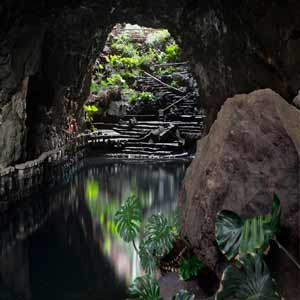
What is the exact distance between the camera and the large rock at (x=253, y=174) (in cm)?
304

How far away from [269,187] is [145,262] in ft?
8.34

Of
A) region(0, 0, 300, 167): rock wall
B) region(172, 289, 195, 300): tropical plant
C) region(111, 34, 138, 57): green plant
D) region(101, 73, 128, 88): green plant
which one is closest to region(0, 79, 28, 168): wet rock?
region(0, 0, 300, 167): rock wall

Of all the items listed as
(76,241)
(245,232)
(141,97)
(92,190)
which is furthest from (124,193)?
(141,97)

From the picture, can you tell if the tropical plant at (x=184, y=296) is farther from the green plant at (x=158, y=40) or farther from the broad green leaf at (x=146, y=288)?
the green plant at (x=158, y=40)

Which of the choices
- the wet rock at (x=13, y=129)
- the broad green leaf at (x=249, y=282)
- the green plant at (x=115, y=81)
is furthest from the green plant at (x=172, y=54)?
the broad green leaf at (x=249, y=282)

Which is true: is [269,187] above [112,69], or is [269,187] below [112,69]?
below

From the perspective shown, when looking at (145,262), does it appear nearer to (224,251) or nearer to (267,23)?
(224,251)

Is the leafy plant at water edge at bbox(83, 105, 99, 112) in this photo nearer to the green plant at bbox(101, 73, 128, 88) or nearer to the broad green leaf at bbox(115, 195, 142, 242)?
the green plant at bbox(101, 73, 128, 88)

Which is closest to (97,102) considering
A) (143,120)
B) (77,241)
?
(143,120)

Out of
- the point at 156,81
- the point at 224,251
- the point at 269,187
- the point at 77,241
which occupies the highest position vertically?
the point at 156,81

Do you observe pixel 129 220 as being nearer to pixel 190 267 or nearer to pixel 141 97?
pixel 190 267

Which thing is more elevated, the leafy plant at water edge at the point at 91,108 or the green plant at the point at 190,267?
the leafy plant at water edge at the point at 91,108

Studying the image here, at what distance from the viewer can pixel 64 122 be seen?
17.2 meters

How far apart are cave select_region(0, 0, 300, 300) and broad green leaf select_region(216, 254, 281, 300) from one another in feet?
0.08
